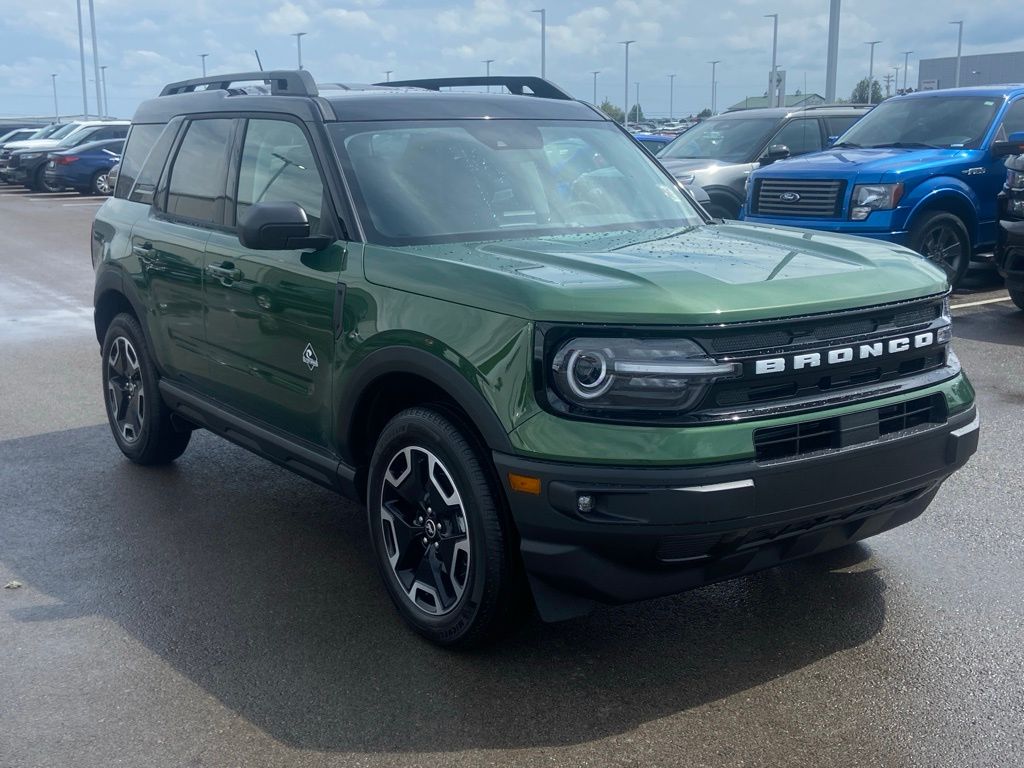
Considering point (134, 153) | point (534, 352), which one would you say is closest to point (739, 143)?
point (134, 153)

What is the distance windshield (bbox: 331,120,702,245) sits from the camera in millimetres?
4551

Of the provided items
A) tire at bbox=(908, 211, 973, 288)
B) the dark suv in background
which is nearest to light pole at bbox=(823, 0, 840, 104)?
the dark suv in background

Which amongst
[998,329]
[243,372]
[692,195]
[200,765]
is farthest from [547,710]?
[998,329]

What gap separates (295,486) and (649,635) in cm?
253

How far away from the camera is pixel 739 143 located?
14.8 m

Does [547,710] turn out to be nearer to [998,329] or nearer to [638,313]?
[638,313]

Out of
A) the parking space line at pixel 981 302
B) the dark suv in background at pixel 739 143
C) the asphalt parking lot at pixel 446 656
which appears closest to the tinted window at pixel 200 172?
the asphalt parking lot at pixel 446 656

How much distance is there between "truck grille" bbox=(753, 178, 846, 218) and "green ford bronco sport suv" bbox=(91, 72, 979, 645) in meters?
5.89

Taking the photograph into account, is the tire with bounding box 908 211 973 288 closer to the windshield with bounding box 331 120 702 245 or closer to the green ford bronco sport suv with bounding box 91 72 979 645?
the green ford bronco sport suv with bounding box 91 72 979 645

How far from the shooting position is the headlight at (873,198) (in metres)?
10.7

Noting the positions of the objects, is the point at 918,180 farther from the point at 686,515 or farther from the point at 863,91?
the point at 863,91

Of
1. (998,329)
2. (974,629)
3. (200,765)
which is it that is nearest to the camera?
(200,765)

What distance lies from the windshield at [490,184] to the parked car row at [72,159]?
88.8 feet

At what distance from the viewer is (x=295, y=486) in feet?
20.1
